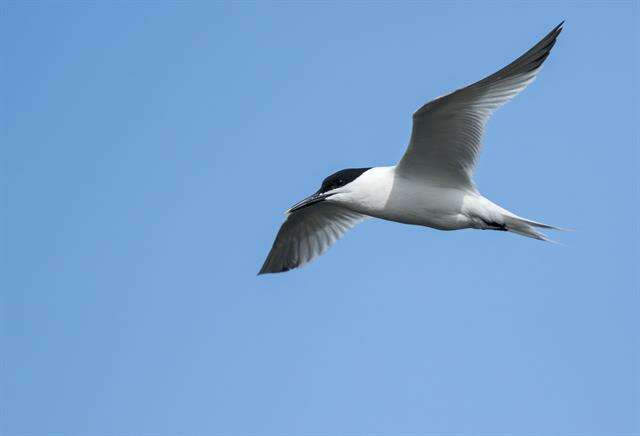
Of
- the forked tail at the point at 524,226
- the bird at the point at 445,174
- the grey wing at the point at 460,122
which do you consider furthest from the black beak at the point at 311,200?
the forked tail at the point at 524,226

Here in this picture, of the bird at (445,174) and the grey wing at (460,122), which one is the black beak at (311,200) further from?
the grey wing at (460,122)

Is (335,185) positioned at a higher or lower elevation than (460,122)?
lower

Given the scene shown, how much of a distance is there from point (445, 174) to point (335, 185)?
121 cm

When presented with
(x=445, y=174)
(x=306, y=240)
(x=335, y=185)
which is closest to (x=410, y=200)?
(x=445, y=174)

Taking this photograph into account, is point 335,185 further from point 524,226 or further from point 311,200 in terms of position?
point 524,226

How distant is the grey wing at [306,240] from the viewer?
1279cm

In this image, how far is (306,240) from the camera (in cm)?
1282

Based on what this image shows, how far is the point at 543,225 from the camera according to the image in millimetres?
10352

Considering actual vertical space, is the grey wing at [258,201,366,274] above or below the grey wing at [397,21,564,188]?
below

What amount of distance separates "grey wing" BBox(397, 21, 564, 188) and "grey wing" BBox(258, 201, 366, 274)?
94.5 inches

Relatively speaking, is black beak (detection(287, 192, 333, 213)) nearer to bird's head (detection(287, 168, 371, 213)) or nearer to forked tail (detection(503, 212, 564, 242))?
bird's head (detection(287, 168, 371, 213))

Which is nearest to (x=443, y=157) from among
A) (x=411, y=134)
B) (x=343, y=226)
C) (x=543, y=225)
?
(x=411, y=134)

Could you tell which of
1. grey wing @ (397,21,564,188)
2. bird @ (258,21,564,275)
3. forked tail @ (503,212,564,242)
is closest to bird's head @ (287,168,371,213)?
bird @ (258,21,564,275)

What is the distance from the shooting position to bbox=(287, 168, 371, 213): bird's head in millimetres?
10828
